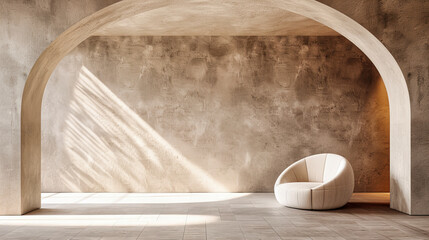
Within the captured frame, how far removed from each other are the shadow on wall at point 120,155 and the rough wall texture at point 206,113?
0.07 ft

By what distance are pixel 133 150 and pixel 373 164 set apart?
5.29 meters

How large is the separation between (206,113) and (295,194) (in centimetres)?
320

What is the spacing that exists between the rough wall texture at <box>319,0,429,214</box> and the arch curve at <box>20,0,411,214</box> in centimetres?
8

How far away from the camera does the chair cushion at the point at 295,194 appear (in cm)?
656

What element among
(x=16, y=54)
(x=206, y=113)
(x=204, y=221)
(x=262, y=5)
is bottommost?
(x=204, y=221)

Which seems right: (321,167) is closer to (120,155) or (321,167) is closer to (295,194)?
(295,194)

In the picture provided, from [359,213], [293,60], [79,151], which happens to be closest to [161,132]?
[79,151]

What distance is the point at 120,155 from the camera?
359 inches

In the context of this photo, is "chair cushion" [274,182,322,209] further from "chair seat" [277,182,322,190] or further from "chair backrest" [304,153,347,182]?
"chair backrest" [304,153,347,182]

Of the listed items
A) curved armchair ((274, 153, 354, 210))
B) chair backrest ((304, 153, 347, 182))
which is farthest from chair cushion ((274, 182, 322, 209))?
chair backrest ((304, 153, 347, 182))

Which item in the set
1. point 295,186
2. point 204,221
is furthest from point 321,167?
point 204,221

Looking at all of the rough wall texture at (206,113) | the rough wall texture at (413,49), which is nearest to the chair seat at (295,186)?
the rough wall texture at (413,49)

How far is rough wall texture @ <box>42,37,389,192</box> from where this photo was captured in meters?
9.10

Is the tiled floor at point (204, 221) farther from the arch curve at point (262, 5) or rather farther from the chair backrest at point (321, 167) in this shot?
the chair backrest at point (321, 167)
